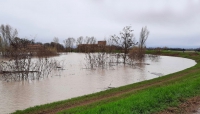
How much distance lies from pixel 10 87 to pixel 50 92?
11.3 feet

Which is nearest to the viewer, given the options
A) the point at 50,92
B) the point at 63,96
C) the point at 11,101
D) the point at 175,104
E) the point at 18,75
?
the point at 175,104

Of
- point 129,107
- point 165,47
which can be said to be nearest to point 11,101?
point 129,107

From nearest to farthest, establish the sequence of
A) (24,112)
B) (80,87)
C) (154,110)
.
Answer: (154,110)
(24,112)
(80,87)

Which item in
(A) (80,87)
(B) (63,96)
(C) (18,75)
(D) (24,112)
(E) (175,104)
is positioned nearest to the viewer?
(E) (175,104)

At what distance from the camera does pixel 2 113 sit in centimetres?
807

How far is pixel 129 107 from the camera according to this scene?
5.45 metres

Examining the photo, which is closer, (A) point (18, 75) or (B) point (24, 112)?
(B) point (24, 112)

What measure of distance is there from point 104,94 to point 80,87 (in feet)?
10.9

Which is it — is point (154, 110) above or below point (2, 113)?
above

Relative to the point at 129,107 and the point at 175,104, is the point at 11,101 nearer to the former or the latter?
the point at 129,107

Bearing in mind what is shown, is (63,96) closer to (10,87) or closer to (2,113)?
(2,113)

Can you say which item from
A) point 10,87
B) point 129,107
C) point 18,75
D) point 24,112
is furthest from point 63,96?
point 18,75

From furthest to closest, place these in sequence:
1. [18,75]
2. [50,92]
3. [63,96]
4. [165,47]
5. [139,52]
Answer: [165,47] < [139,52] < [18,75] < [50,92] < [63,96]

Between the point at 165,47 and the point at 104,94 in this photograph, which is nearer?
the point at 104,94
